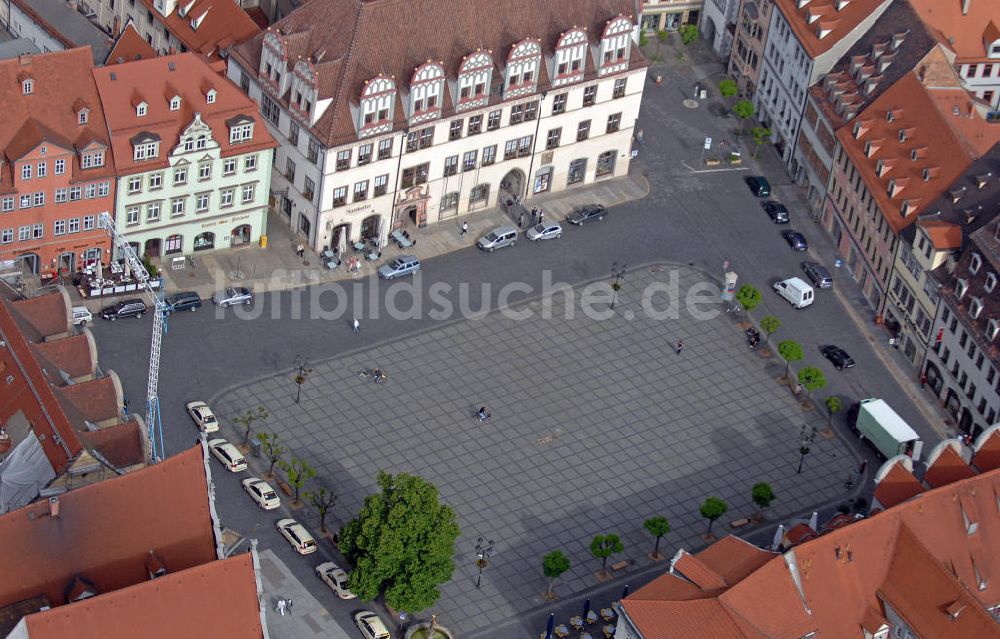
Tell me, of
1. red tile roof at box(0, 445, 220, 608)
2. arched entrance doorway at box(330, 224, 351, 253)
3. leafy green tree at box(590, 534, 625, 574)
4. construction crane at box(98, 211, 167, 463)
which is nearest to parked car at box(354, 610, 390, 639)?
leafy green tree at box(590, 534, 625, 574)

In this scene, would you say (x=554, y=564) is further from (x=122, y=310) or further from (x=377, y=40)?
(x=377, y=40)

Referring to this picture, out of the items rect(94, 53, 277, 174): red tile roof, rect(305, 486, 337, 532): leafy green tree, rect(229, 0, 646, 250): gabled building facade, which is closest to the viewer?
rect(305, 486, 337, 532): leafy green tree

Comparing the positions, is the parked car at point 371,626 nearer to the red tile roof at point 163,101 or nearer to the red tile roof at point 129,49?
the red tile roof at point 163,101

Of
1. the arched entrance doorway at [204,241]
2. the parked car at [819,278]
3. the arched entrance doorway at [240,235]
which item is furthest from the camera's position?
the parked car at [819,278]

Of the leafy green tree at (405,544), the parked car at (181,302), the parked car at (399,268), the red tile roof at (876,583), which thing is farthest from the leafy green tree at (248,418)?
the red tile roof at (876,583)

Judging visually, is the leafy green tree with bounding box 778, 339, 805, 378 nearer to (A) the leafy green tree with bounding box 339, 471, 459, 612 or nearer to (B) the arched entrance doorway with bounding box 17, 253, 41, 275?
(A) the leafy green tree with bounding box 339, 471, 459, 612

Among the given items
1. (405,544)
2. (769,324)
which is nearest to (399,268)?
(769,324)
